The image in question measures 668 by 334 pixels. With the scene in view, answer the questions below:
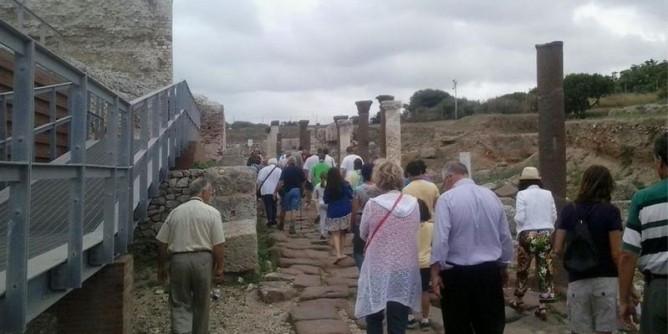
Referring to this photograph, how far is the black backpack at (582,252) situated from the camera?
16.9 ft

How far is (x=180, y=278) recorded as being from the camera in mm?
6051

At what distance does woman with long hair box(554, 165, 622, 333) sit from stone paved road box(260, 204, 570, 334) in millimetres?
1598

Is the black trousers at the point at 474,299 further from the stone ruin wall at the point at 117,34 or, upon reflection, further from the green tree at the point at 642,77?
the green tree at the point at 642,77

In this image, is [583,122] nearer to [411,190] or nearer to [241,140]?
[411,190]

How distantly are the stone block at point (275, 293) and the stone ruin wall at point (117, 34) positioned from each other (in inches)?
582

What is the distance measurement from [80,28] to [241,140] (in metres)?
24.8

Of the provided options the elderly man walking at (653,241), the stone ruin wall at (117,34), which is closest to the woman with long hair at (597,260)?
the elderly man walking at (653,241)

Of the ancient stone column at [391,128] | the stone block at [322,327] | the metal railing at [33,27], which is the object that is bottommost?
Answer: the stone block at [322,327]

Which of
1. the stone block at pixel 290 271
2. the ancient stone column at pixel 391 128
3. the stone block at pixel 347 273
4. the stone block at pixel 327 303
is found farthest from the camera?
the ancient stone column at pixel 391 128

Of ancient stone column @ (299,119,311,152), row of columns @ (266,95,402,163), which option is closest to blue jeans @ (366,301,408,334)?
row of columns @ (266,95,402,163)

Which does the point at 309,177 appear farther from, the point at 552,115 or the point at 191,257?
the point at 191,257

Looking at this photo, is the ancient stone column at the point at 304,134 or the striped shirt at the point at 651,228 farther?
the ancient stone column at the point at 304,134

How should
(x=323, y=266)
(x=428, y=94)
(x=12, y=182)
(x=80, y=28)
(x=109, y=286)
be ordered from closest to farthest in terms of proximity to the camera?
(x=12, y=182) → (x=109, y=286) → (x=323, y=266) → (x=80, y=28) → (x=428, y=94)

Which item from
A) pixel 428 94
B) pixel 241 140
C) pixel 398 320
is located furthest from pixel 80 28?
pixel 428 94
